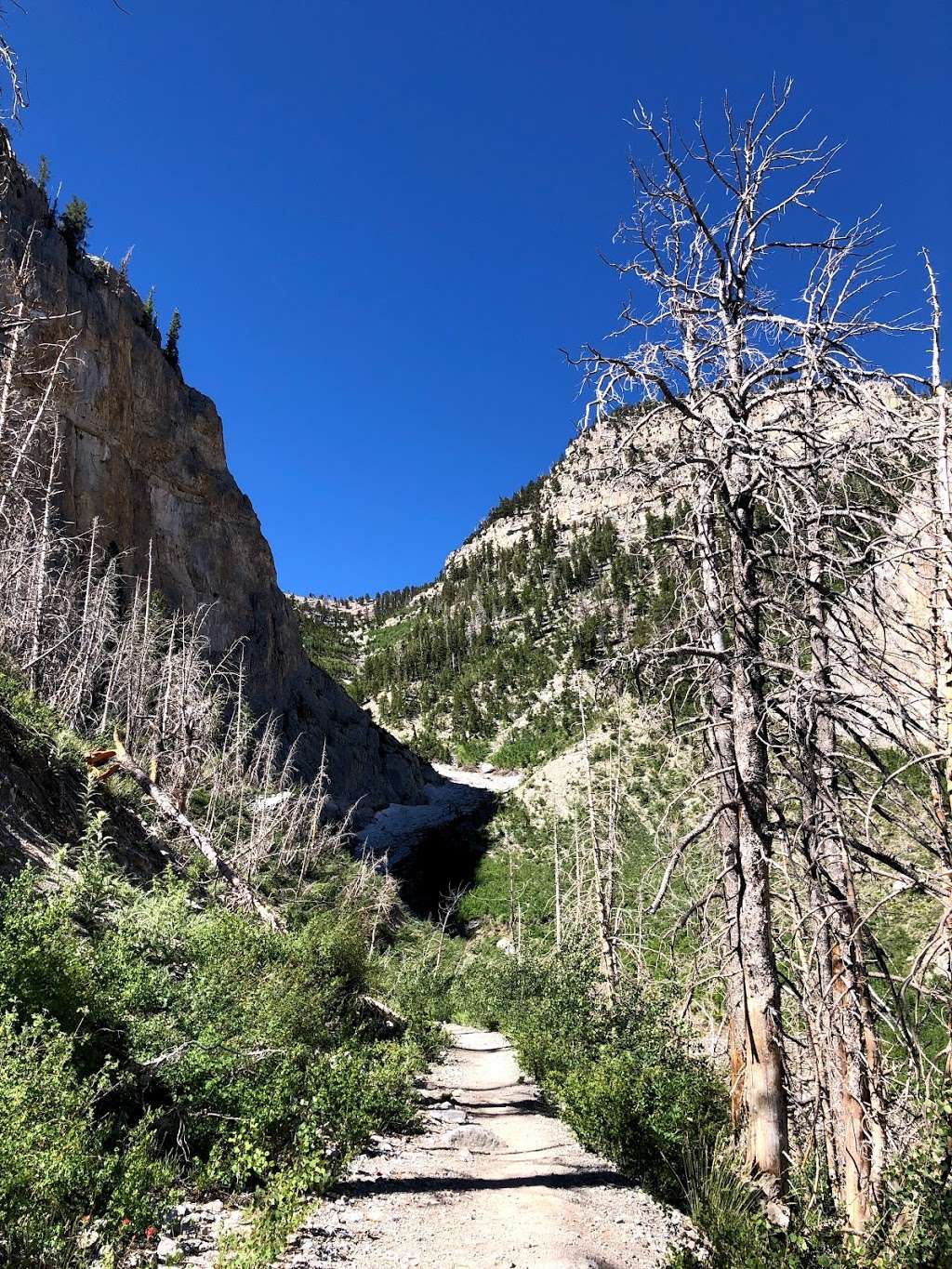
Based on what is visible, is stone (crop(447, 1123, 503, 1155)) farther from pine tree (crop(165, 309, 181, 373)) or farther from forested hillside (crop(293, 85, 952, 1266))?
pine tree (crop(165, 309, 181, 373))

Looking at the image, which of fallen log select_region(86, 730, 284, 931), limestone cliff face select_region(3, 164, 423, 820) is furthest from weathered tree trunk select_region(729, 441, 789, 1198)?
limestone cliff face select_region(3, 164, 423, 820)

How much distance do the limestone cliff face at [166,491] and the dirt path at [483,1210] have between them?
25.4m

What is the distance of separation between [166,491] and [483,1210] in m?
35.5

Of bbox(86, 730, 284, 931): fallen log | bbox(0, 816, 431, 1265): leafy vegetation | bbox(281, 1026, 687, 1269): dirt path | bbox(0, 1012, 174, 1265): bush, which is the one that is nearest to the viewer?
bbox(0, 1012, 174, 1265): bush

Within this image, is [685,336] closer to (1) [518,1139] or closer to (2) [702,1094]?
(2) [702,1094]

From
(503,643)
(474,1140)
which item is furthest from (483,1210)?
(503,643)

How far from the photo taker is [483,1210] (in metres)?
5.47

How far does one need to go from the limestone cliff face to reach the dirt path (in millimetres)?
25361

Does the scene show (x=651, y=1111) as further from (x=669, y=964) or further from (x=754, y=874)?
(x=754, y=874)

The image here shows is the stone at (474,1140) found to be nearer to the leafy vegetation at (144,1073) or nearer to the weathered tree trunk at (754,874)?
the leafy vegetation at (144,1073)

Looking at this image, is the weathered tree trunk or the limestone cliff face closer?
the weathered tree trunk

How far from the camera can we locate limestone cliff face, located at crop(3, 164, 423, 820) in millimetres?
29922

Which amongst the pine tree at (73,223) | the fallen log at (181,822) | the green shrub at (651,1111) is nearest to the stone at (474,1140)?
the green shrub at (651,1111)

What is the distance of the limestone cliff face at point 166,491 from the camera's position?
29922mm
